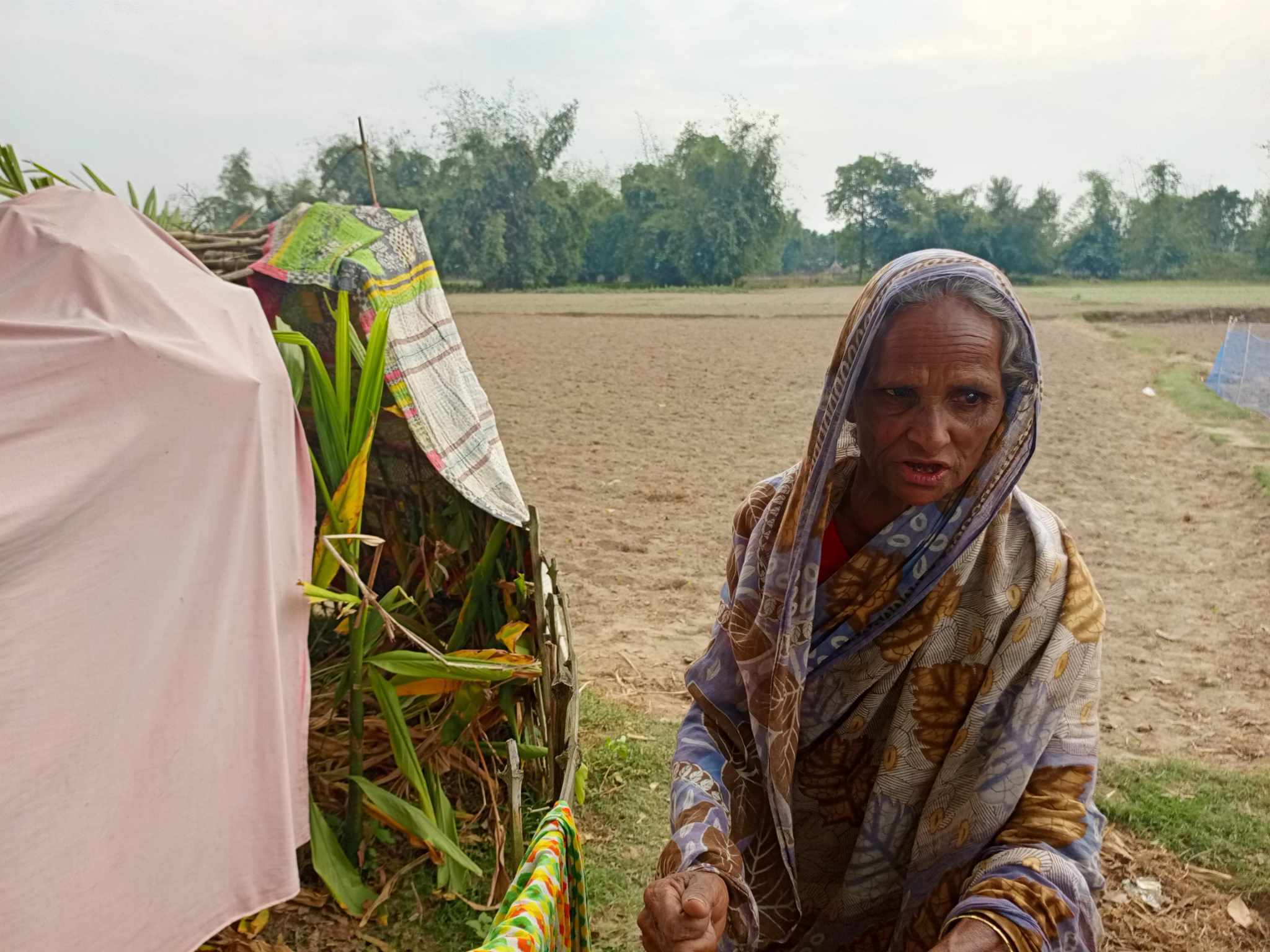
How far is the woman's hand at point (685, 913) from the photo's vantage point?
1280 millimetres

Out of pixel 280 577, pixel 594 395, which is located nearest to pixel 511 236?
pixel 594 395

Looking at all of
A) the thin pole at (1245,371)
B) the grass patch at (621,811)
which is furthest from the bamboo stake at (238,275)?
the thin pole at (1245,371)

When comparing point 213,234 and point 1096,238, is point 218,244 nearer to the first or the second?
point 213,234

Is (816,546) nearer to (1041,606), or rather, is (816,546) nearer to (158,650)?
(1041,606)

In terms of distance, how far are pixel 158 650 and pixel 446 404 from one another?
1392mm

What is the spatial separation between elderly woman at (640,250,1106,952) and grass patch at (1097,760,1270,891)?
1.76m

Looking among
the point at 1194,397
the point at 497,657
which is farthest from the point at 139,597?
the point at 1194,397

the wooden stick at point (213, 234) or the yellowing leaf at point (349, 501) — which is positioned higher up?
the wooden stick at point (213, 234)

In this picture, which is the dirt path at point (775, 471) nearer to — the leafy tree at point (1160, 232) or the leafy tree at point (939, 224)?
the leafy tree at point (939, 224)

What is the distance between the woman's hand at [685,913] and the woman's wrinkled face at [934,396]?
0.62 metres

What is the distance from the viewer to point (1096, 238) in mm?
35844

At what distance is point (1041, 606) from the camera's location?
1429mm

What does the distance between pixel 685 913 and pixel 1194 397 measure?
12.7 meters

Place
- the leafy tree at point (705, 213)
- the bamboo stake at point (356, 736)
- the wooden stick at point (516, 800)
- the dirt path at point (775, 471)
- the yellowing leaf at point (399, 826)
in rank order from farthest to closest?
the leafy tree at point (705, 213)
the dirt path at point (775, 471)
the yellowing leaf at point (399, 826)
the bamboo stake at point (356, 736)
the wooden stick at point (516, 800)
